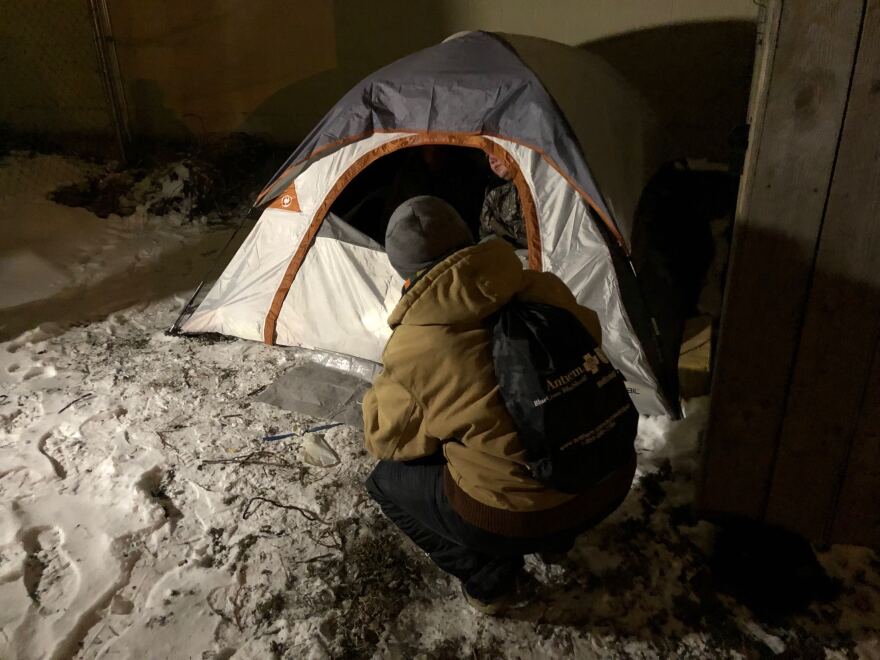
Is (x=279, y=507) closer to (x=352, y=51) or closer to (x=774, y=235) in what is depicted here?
(x=774, y=235)

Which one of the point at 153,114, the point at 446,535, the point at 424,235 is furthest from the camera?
the point at 153,114

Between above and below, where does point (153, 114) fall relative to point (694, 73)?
below

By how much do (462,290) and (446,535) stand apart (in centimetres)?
75

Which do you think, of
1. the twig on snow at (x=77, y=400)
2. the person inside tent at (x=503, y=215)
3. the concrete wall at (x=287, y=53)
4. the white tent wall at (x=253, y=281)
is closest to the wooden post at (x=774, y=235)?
the person inside tent at (x=503, y=215)

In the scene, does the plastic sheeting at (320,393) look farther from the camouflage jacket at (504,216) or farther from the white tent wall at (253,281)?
the camouflage jacket at (504,216)

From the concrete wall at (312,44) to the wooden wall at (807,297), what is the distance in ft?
10.3

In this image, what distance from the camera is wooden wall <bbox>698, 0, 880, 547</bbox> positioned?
1538mm

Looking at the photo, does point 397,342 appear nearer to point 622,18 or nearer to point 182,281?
point 182,281

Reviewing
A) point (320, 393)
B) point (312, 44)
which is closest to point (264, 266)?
point (320, 393)

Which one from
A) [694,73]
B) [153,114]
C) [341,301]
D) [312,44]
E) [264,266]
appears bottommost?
[341,301]

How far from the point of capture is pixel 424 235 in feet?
5.23

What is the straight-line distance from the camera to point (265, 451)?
265cm

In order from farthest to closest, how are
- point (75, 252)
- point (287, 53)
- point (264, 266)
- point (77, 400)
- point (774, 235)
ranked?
point (287, 53) < point (75, 252) < point (264, 266) < point (77, 400) < point (774, 235)

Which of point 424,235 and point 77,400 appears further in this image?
point 77,400
